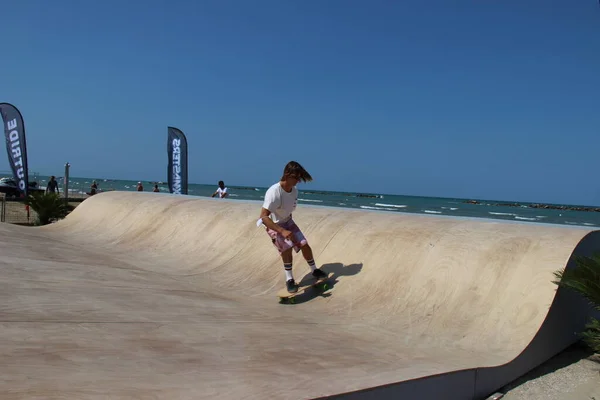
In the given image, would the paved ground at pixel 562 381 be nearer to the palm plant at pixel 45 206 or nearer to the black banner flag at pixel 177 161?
the palm plant at pixel 45 206

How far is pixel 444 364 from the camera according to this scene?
3855mm

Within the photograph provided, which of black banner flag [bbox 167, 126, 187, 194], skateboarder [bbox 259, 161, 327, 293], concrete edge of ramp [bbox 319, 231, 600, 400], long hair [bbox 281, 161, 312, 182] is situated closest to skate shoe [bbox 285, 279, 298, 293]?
skateboarder [bbox 259, 161, 327, 293]

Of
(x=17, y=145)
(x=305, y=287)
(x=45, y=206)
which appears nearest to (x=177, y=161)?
(x=45, y=206)

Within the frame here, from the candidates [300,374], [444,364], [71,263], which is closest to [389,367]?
[444,364]

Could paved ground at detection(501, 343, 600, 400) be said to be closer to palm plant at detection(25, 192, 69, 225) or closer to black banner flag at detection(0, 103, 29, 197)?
palm plant at detection(25, 192, 69, 225)

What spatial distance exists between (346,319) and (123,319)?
2179 millimetres

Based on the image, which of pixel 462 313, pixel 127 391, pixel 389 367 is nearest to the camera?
pixel 127 391

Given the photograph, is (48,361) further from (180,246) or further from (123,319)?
(180,246)

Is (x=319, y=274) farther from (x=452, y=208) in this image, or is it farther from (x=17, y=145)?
(x=452, y=208)

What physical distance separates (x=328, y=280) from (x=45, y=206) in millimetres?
12697

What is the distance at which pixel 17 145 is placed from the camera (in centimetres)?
1655

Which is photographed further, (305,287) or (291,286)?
(305,287)

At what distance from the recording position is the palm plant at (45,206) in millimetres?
15703

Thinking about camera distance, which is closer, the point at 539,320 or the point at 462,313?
the point at 539,320
